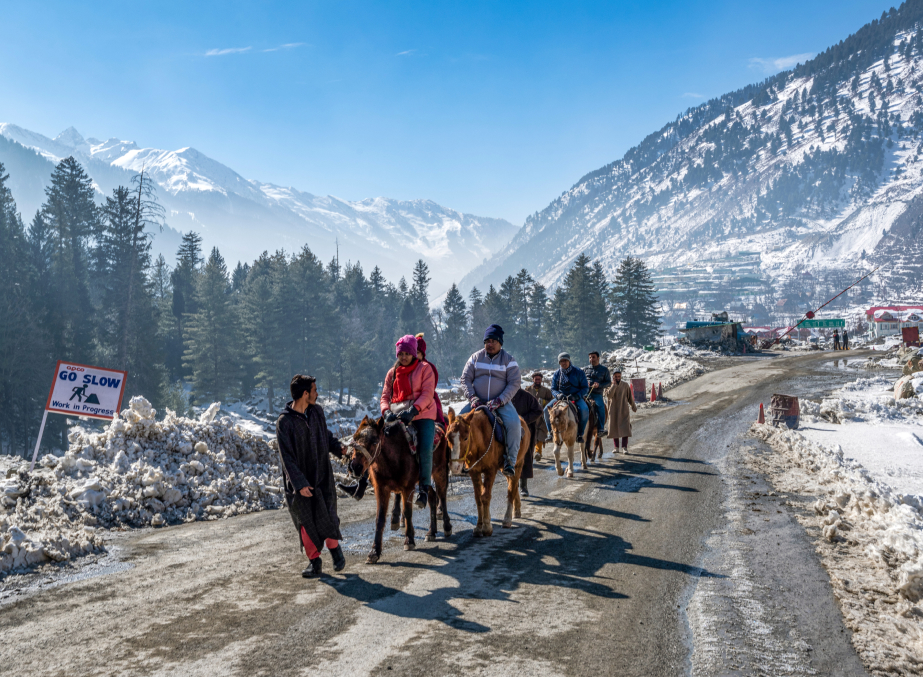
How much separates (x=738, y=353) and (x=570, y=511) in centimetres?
6050

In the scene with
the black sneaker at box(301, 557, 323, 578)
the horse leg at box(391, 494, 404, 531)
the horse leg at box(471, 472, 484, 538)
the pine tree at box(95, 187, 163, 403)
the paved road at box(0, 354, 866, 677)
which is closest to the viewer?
the paved road at box(0, 354, 866, 677)

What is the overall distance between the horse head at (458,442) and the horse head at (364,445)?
3.89 feet

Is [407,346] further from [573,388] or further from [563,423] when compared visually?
[573,388]

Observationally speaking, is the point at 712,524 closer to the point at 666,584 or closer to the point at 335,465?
the point at 666,584

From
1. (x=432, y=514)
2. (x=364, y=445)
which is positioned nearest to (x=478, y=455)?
(x=432, y=514)

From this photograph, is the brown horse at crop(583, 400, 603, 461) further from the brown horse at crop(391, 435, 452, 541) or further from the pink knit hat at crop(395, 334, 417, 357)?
the pink knit hat at crop(395, 334, 417, 357)

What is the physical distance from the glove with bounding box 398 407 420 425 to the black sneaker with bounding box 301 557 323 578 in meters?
1.90

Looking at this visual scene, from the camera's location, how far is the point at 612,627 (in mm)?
5176

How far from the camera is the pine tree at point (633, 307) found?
264 ft

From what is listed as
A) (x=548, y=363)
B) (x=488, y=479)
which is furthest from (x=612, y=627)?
(x=548, y=363)

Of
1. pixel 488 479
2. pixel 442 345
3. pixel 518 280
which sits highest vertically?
pixel 518 280

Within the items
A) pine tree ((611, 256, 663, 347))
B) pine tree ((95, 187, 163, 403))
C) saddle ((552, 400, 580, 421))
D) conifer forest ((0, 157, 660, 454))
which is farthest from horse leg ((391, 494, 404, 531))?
pine tree ((611, 256, 663, 347))

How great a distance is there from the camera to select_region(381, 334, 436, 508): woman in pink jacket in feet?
24.2

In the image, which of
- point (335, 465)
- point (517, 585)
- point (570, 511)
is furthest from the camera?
point (335, 465)
